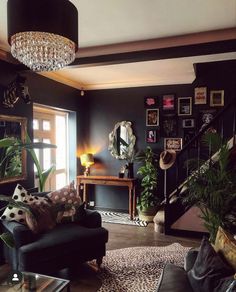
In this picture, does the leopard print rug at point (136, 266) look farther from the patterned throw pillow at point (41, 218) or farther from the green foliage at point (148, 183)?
the green foliage at point (148, 183)

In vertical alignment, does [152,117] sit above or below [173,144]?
above

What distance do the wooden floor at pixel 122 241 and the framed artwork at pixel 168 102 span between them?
2.20 m

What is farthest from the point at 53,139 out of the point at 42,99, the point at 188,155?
the point at 188,155

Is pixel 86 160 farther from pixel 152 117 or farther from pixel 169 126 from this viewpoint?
pixel 169 126

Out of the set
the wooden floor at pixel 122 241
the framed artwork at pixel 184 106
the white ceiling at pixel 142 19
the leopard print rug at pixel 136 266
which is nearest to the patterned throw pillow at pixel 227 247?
the leopard print rug at pixel 136 266

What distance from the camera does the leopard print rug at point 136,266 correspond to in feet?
8.50

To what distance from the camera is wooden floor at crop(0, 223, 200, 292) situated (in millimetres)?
2662

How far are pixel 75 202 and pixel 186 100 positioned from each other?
9.56 ft

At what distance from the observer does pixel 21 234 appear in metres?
2.60

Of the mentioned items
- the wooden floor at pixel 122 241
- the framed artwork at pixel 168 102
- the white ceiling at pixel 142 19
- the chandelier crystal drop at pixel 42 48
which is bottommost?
the wooden floor at pixel 122 241

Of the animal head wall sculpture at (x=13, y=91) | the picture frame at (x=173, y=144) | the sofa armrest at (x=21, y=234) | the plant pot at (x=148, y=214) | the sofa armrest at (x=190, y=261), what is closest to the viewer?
the sofa armrest at (x=190, y=261)

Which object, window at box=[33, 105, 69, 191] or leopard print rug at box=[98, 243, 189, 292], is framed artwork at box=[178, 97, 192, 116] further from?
leopard print rug at box=[98, 243, 189, 292]

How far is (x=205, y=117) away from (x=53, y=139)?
2.87 meters

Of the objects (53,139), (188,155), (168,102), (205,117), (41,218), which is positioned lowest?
(41,218)
